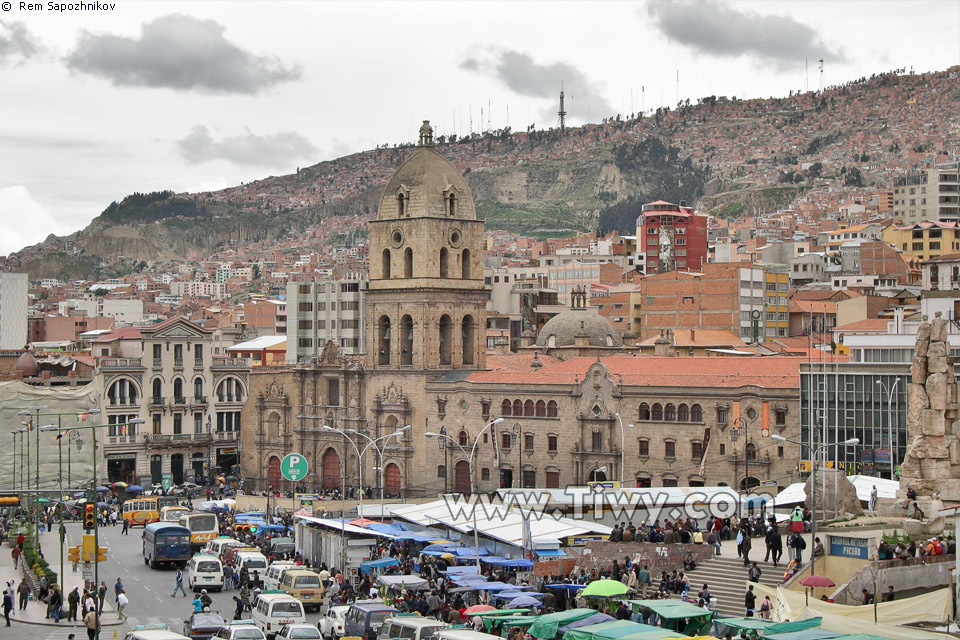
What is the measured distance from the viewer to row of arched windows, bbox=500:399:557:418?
78375 millimetres

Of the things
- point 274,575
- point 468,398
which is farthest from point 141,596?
point 468,398

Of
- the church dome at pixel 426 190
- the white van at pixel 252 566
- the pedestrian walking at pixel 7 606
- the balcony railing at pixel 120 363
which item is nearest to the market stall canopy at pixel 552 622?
the white van at pixel 252 566

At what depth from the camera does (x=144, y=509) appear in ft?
245

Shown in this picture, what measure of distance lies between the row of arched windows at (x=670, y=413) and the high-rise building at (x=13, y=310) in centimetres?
7709

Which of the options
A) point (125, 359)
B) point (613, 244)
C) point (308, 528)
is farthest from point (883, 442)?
point (613, 244)

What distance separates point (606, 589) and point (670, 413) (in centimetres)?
3293

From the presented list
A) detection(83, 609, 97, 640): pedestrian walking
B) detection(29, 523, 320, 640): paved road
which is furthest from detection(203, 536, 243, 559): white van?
detection(83, 609, 97, 640): pedestrian walking

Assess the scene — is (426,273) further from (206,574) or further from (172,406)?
(206,574)

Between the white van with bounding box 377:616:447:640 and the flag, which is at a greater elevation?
the flag

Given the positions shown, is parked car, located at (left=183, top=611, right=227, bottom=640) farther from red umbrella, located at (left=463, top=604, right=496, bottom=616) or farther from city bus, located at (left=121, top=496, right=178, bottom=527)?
city bus, located at (left=121, top=496, right=178, bottom=527)

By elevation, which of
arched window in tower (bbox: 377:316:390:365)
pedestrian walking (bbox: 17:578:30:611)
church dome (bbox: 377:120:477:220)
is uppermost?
church dome (bbox: 377:120:477:220)

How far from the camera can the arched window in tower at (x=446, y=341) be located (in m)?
86.8

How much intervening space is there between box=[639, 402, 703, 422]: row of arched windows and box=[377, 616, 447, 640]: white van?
35.0m

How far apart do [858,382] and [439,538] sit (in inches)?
878
